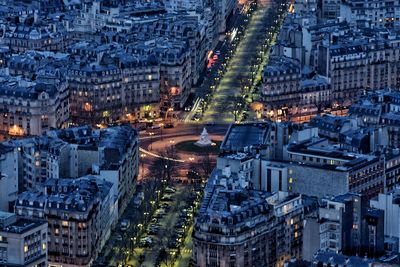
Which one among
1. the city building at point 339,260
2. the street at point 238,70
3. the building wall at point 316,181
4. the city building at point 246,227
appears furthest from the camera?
the street at point 238,70

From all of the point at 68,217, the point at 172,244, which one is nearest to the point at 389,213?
the point at 172,244

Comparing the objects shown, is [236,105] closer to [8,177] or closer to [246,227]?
[8,177]

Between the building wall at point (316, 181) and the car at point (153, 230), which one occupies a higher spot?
the building wall at point (316, 181)

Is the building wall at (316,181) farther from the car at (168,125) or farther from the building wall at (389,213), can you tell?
the car at (168,125)

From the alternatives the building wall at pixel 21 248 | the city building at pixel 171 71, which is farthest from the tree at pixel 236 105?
the building wall at pixel 21 248

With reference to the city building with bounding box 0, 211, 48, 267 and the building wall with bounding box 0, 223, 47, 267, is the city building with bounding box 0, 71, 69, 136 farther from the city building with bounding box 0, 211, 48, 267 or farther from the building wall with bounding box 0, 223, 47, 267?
the building wall with bounding box 0, 223, 47, 267

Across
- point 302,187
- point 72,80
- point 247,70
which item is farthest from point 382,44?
point 302,187
